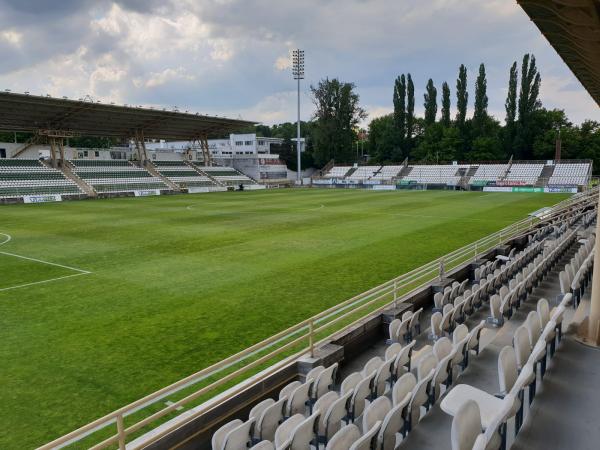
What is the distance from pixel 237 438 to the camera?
14.1 feet

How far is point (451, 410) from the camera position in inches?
172

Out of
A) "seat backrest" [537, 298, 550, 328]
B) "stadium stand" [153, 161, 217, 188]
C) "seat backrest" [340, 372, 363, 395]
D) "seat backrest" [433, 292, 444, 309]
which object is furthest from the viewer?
"stadium stand" [153, 161, 217, 188]

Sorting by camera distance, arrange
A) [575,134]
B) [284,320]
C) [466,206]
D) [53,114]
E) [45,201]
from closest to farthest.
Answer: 1. [284,320]
2. [466,206]
3. [45,201]
4. [53,114]
5. [575,134]

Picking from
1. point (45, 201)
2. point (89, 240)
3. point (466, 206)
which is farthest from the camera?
point (45, 201)

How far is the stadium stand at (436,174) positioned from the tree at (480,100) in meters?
11.1

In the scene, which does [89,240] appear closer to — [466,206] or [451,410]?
[451,410]

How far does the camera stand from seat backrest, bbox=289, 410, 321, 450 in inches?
156

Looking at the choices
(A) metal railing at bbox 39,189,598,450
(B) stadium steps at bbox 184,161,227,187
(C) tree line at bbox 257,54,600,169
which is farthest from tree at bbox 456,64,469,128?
(A) metal railing at bbox 39,189,598,450

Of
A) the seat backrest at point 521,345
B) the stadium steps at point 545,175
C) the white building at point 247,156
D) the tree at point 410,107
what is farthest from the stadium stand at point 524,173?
the seat backrest at point 521,345

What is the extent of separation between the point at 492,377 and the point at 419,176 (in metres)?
63.9

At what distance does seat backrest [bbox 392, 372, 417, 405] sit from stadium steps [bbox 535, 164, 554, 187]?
5834 cm

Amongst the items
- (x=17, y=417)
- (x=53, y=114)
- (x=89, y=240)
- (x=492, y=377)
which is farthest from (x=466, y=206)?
(x=53, y=114)

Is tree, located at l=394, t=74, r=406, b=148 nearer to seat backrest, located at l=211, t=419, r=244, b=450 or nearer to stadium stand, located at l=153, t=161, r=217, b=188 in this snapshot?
stadium stand, located at l=153, t=161, r=217, b=188

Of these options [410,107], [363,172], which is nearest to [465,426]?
[363,172]
